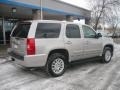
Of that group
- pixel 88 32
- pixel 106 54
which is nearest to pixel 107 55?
pixel 106 54

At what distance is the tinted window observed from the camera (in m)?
5.99

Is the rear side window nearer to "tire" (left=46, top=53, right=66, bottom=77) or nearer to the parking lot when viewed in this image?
"tire" (left=46, top=53, right=66, bottom=77)

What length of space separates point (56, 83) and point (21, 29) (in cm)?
225

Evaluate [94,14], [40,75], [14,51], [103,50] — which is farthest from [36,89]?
[94,14]

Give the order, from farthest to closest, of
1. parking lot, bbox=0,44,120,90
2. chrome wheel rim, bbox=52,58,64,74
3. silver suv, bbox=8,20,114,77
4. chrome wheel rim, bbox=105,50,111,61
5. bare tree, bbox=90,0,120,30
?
bare tree, bbox=90,0,120,30 → chrome wheel rim, bbox=105,50,111,61 → chrome wheel rim, bbox=52,58,64,74 → silver suv, bbox=8,20,114,77 → parking lot, bbox=0,44,120,90

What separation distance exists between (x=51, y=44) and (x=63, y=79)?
4.12ft

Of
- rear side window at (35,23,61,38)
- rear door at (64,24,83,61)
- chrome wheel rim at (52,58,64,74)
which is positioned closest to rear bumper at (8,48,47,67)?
chrome wheel rim at (52,58,64,74)

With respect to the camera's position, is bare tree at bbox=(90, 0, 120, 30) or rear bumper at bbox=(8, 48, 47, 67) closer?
rear bumper at bbox=(8, 48, 47, 67)

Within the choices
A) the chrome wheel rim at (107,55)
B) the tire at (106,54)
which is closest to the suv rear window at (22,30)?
the tire at (106,54)

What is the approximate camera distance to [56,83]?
5020mm

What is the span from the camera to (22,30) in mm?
5527

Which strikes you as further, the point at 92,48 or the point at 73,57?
the point at 92,48

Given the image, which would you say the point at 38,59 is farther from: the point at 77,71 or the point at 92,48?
the point at 92,48

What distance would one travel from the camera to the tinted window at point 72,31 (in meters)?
5.99
